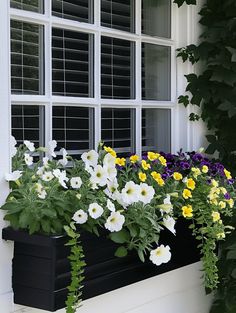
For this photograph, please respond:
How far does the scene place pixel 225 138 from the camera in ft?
11.0

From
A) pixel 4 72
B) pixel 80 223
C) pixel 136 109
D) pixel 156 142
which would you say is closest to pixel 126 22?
pixel 136 109

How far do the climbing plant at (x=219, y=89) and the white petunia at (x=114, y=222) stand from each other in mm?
1021

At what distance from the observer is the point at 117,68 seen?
2.98m

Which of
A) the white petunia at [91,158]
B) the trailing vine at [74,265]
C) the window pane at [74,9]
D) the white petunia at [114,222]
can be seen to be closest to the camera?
the trailing vine at [74,265]

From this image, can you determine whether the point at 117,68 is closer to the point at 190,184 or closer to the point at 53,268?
the point at 190,184

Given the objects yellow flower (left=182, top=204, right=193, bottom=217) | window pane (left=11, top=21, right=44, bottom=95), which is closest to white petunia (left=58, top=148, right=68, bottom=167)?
window pane (left=11, top=21, right=44, bottom=95)

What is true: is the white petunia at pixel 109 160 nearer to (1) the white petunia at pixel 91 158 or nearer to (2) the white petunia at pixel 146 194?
(1) the white petunia at pixel 91 158

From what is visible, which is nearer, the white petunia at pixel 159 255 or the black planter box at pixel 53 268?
the black planter box at pixel 53 268

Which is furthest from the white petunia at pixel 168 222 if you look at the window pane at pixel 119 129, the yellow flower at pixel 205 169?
the window pane at pixel 119 129

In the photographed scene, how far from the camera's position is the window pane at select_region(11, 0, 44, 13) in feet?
8.02

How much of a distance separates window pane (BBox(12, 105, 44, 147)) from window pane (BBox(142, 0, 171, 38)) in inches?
34.9

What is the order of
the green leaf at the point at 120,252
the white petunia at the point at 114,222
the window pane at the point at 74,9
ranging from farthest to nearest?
the window pane at the point at 74,9
the green leaf at the point at 120,252
the white petunia at the point at 114,222

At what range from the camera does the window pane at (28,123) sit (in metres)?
2.49

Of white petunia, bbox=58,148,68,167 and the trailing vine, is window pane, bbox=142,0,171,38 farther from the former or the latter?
the trailing vine
